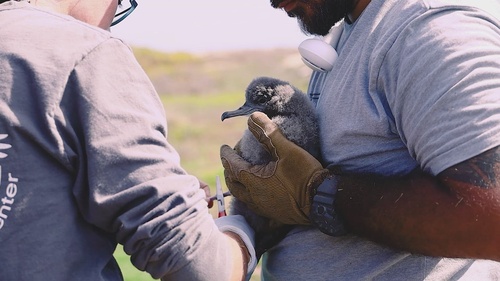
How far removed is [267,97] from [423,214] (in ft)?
3.28

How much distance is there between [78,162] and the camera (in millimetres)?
2326

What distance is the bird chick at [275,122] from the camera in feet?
10.3

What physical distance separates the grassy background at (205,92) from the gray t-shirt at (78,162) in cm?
543

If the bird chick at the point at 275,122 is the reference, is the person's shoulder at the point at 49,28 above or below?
above

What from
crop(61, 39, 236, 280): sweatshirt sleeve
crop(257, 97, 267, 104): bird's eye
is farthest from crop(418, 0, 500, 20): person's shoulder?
crop(61, 39, 236, 280): sweatshirt sleeve

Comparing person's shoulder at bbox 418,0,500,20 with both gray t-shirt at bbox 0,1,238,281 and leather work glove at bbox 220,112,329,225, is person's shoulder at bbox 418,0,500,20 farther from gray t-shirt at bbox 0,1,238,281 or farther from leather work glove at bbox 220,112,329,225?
gray t-shirt at bbox 0,1,238,281

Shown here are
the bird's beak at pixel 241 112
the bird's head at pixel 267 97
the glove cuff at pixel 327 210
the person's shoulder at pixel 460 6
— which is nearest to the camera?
the person's shoulder at pixel 460 6

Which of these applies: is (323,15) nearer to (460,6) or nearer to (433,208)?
(460,6)

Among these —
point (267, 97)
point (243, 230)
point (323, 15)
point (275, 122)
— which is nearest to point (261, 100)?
point (267, 97)

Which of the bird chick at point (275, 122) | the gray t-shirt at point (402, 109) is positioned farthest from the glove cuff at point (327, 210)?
the bird chick at point (275, 122)

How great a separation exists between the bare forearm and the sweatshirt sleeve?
0.68 metres

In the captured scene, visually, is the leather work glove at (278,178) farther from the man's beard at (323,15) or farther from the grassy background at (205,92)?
the grassy background at (205,92)

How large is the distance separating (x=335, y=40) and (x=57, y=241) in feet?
5.66

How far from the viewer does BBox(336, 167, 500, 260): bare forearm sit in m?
2.54
